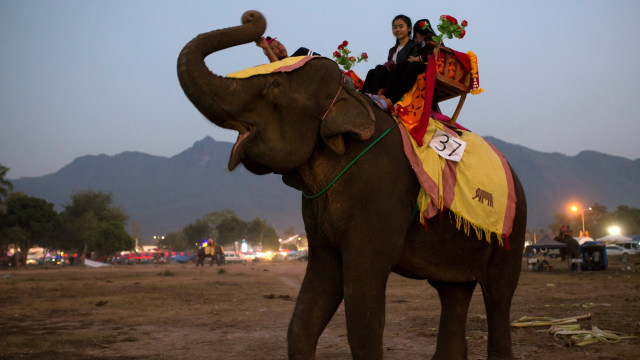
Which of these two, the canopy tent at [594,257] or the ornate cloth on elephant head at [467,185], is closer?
the ornate cloth on elephant head at [467,185]

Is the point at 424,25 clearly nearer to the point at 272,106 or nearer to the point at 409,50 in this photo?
the point at 409,50

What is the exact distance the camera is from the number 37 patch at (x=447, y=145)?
13.1ft

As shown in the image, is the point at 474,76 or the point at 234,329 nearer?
the point at 474,76

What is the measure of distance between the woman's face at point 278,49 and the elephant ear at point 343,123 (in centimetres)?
75

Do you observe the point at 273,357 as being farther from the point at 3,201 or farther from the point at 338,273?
the point at 3,201

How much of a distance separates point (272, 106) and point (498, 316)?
9.03 feet

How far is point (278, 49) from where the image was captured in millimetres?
4078

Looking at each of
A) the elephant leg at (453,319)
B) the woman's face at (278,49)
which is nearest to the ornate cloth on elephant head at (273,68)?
the woman's face at (278,49)

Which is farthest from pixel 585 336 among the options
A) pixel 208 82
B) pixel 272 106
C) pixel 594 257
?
pixel 594 257

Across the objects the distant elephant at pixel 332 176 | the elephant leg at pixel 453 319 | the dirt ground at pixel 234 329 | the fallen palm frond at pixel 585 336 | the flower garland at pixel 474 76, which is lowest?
the dirt ground at pixel 234 329

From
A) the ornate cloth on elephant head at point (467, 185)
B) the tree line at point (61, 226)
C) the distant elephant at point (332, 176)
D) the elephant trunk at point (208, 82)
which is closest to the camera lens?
the elephant trunk at point (208, 82)

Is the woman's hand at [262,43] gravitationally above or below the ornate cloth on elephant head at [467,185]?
above

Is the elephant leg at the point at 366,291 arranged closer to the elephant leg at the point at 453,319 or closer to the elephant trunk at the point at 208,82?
the elephant trunk at the point at 208,82

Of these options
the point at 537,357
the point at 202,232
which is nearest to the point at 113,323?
the point at 537,357
